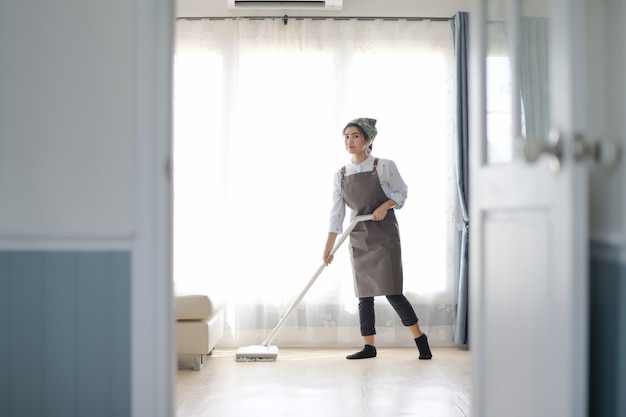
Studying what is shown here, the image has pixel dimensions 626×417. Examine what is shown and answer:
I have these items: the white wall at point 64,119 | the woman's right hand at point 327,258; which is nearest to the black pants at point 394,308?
the woman's right hand at point 327,258

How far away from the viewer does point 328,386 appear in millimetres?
3727

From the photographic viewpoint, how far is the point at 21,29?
2.06 metres

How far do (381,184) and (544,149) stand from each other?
114 inches

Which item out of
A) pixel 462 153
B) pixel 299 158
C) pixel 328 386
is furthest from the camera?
pixel 299 158

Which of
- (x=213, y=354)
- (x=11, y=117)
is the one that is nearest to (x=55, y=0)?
(x=11, y=117)

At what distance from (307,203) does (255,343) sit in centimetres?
98

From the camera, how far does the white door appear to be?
5.17ft

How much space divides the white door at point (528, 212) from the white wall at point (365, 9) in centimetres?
254

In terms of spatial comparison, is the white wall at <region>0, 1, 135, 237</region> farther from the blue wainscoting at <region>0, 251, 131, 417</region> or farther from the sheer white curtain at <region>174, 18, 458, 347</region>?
the sheer white curtain at <region>174, 18, 458, 347</region>

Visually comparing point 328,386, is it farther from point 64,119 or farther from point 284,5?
point 284,5

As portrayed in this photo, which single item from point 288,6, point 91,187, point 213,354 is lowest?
point 213,354

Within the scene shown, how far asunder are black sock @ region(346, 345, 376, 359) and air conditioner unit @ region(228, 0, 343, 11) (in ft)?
6.83

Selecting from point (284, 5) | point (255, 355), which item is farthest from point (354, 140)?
point (255, 355)

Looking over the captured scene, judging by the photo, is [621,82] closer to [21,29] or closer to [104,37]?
[104,37]
